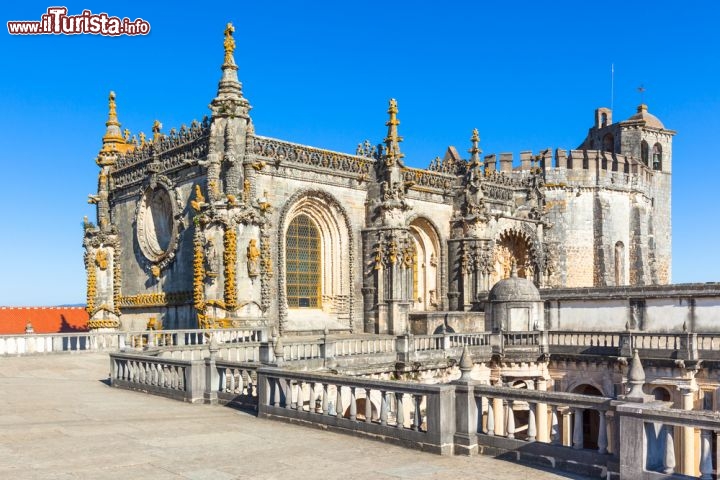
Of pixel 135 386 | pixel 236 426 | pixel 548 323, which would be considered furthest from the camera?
pixel 548 323

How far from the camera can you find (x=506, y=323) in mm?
28812

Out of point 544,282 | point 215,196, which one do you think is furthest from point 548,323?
point 215,196

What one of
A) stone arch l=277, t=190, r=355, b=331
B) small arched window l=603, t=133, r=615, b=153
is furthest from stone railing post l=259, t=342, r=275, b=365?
small arched window l=603, t=133, r=615, b=153

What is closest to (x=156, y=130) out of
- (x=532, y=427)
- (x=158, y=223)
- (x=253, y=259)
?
(x=158, y=223)

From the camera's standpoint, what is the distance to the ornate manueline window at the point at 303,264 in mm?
28219

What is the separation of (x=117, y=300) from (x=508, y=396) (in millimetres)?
24537

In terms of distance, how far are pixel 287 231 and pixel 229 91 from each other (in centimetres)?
568

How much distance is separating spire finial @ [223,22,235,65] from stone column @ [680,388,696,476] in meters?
18.2

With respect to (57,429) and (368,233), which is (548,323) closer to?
(368,233)

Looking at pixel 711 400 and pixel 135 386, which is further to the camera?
pixel 711 400

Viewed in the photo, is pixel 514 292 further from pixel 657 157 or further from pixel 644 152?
pixel 657 157

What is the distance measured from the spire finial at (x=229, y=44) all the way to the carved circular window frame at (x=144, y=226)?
5.37m

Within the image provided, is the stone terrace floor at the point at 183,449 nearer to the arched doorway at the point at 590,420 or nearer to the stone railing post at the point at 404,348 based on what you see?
the stone railing post at the point at 404,348

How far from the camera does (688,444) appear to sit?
2042 cm
